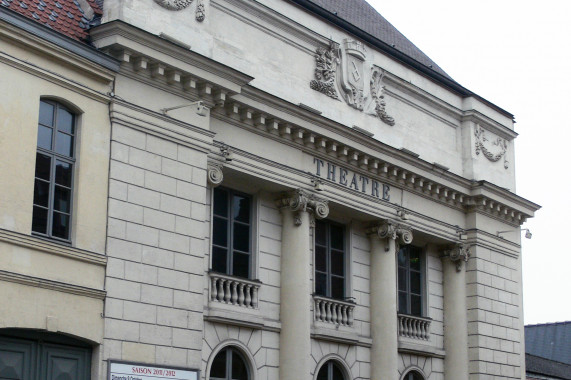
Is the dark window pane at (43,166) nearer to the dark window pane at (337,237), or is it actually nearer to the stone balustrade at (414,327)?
the dark window pane at (337,237)

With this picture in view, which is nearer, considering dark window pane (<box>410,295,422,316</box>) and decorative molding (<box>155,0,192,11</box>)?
decorative molding (<box>155,0,192,11</box>)

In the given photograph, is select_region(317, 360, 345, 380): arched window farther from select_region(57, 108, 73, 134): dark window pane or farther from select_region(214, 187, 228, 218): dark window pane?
select_region(57, 108, 73, 134): dark window pane

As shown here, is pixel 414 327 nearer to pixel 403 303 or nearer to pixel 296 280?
pixel 403 303

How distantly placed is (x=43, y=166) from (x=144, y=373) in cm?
458

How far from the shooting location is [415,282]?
31.9 metres

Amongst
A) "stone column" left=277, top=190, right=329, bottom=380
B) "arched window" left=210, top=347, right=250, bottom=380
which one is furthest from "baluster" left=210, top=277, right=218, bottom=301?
→ "stone column" left=277, top=190, right=329, bottom=380

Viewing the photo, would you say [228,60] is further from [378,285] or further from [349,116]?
[378,285]

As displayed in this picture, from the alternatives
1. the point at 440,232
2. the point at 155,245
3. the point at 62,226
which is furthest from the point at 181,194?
the point at 440,232

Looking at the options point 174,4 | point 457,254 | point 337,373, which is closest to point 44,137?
point 174,4

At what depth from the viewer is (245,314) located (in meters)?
25.0

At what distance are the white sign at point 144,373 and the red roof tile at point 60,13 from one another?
6629 millimetres

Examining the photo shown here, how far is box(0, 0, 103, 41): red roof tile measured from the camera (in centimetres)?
2098

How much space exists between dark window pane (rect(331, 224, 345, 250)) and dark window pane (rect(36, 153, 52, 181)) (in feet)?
33.6

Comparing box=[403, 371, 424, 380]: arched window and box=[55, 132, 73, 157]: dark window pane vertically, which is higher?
box=[55, 132, 73, 157]: dark window pane
